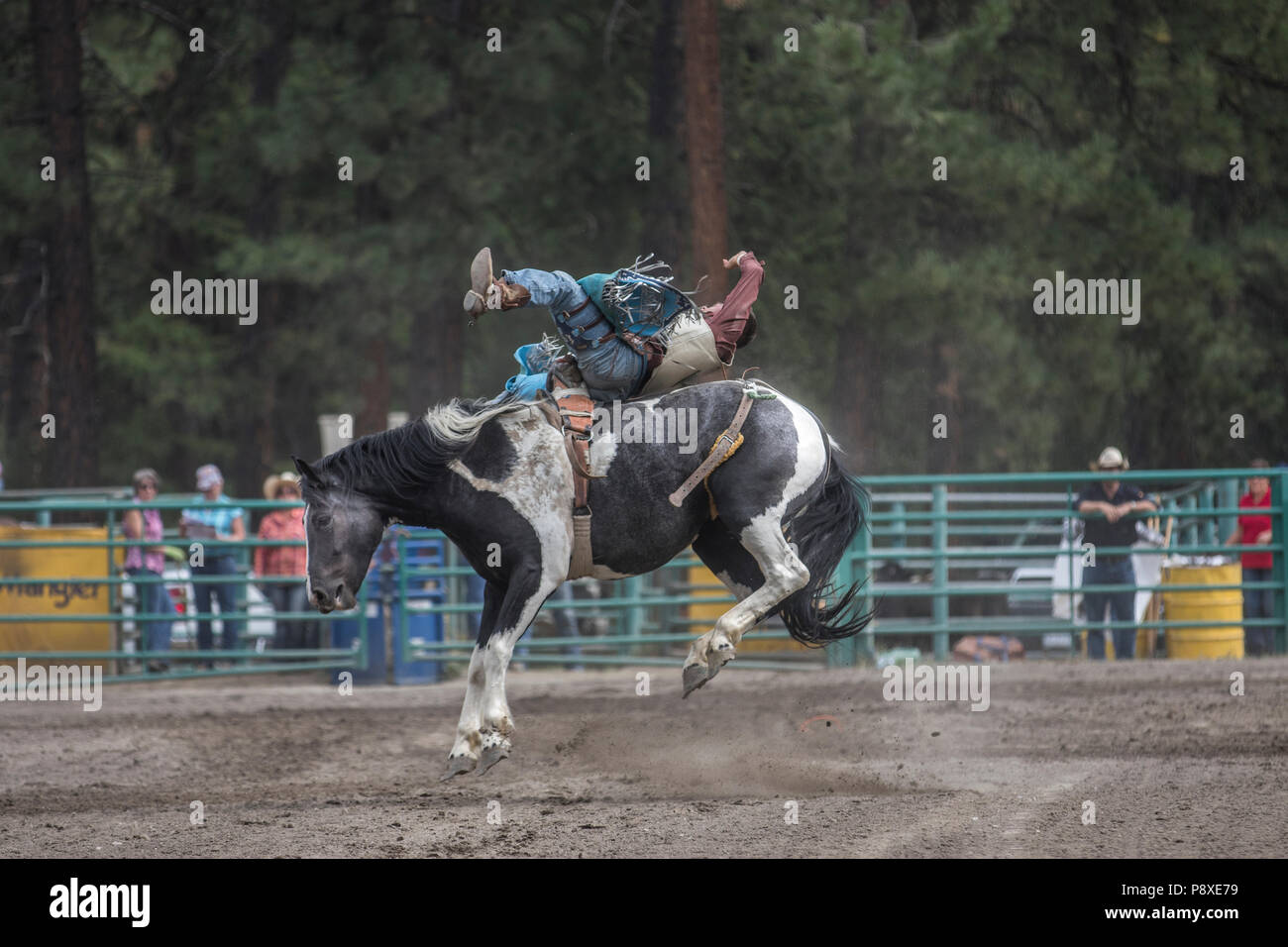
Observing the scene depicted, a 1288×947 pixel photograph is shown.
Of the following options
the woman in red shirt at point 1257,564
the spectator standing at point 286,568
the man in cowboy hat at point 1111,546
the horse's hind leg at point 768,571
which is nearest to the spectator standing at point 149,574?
the spectator standing at point 286,568

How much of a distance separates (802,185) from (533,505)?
14.2 meters

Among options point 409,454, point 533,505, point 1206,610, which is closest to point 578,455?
point 533,505

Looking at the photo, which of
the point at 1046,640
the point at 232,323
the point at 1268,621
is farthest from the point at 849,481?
the point at 232,323

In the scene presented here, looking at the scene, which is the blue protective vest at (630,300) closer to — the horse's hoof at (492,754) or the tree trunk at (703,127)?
the horse's hoof at (492,754)

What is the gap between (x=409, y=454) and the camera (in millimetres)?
6352

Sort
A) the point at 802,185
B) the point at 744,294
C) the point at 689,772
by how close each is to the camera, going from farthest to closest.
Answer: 1. the point at 802,185
2. the point at 689,772
3. the point at 744,294

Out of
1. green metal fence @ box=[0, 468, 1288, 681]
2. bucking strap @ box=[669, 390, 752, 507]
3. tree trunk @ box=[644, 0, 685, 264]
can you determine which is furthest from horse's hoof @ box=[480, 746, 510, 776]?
tree trunk @ box=[644, 0, 685, 264]

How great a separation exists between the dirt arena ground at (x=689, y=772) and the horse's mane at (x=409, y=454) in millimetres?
1472

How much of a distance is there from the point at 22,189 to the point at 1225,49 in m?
15.0

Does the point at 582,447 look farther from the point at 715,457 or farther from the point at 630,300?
the point at 630,300

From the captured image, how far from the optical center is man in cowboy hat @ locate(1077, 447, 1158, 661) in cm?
1162

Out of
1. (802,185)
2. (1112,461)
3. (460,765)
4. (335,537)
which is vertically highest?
(802,185)

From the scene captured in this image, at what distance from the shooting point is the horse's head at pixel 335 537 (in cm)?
620
